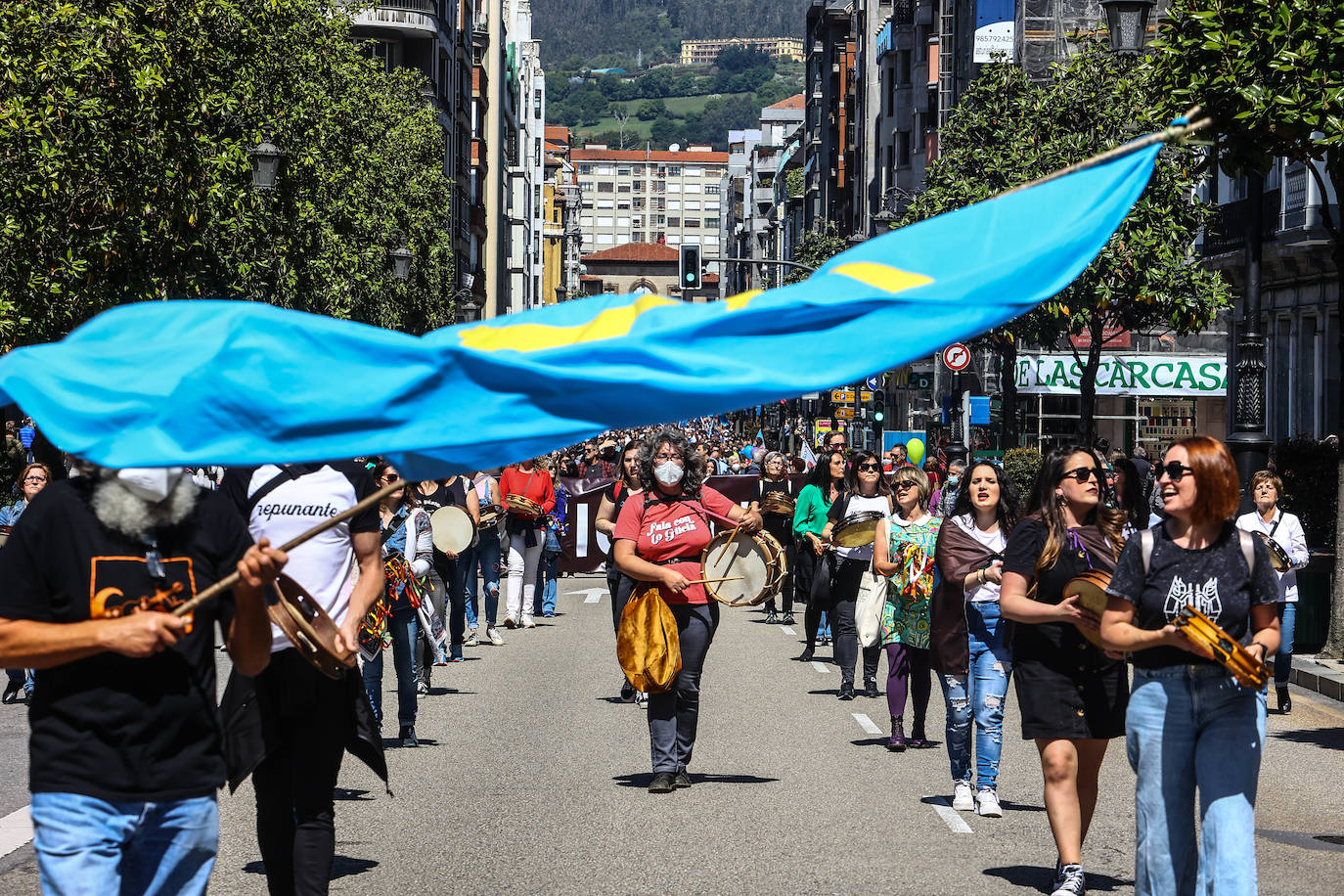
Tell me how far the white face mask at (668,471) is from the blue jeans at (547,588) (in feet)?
40.7

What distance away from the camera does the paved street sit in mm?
8297

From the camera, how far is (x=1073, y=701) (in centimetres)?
783

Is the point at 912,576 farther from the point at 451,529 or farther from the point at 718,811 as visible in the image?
the point at 451,529

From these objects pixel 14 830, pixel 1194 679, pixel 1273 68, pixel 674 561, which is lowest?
pixel 14 830

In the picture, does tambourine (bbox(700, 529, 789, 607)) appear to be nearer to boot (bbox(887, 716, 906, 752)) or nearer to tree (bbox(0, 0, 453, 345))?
boot (bbox(887, 716, 906, 752))

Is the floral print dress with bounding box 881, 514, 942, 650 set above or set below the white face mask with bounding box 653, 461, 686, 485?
below

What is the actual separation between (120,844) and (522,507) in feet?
52.3

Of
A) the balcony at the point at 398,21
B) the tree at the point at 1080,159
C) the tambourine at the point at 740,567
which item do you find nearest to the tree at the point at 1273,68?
the tambourine at the point at 740,567

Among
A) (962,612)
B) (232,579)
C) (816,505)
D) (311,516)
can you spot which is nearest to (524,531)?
(816,505)

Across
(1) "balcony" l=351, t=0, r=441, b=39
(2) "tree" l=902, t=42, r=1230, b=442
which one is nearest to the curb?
(2) "tree" l=902, t=42, r=1230, b=442

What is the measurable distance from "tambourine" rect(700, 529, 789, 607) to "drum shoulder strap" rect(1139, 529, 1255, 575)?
4.62m

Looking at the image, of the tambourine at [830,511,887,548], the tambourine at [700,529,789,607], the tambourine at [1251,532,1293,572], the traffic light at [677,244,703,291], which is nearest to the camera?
the tambourine at [700,529,789,607]

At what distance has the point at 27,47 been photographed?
18.0 meters

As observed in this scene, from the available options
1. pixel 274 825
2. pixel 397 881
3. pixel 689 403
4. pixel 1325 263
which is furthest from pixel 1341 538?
pixel 1325 263
